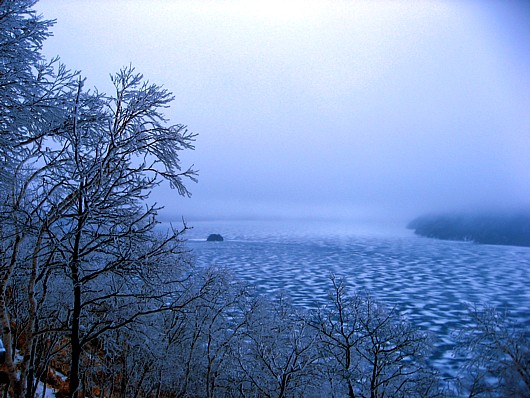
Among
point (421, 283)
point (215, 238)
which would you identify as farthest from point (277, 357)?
point (215, 238)

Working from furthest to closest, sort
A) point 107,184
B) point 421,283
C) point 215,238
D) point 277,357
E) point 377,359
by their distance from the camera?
point 215,238, point 421,283, point 277,357, point 377,359, point 107,184

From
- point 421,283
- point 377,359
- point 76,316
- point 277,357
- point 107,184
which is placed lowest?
point 421,283

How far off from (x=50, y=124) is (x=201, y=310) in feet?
45.1

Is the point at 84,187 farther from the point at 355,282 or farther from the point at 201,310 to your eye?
the point at 355,282

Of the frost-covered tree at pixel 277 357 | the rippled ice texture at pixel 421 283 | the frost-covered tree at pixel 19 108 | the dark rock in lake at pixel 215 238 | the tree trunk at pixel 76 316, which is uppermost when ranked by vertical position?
the frost-covered tree at pixel 19 108

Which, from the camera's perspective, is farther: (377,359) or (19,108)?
(377,359)

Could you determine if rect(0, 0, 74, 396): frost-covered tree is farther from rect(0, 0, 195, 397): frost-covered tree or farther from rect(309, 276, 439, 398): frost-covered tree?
rect(309, 276, 439, 398): frost-covered tree

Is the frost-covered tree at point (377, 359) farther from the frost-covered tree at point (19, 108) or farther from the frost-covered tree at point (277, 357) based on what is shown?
the frost-covered tree at point (19, 108)

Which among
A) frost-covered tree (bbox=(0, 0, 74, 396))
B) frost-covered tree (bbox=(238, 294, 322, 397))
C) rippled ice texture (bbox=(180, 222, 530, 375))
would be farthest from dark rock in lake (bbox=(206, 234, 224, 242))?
frost-covered tree (bbox=(0, 0, 74, 396))

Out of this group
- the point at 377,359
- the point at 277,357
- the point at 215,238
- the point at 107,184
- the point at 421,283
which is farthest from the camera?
the point at 215,238

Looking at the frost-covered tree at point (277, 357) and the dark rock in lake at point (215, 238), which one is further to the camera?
the dark rock in lake at point (215, 238)

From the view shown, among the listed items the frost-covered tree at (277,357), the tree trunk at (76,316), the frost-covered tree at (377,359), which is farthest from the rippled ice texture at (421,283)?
the tree trunk at (76,316)

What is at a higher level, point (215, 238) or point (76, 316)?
point (76, 316)

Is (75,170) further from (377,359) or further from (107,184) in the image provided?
(377,359)
